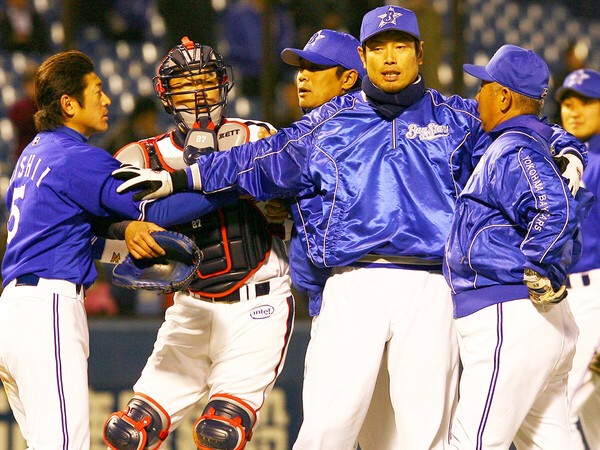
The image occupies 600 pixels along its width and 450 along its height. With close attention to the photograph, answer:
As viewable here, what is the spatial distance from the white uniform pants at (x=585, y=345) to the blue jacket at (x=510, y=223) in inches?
66.2

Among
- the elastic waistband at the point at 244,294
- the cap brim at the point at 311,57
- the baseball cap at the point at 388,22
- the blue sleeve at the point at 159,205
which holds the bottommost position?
the elastic waistband at the point at 244,294

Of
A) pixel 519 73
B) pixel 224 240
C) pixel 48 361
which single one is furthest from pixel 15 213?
pixel 519 73

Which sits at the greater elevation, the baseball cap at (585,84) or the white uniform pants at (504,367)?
the baseball cap at (585,84)

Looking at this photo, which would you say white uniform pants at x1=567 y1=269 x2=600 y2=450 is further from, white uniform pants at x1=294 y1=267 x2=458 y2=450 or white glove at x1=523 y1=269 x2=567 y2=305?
white glove at x1=523 y1=269 x2=567 y2=305

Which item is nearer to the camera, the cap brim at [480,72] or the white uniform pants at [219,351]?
the cap brim at [480,72]

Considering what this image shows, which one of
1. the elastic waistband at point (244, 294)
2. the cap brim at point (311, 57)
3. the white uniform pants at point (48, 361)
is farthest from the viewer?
the elastic waistband at point (244, 294)

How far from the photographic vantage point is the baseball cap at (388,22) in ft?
13.4

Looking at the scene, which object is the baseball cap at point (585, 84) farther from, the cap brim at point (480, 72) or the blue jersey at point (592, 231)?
the cap brim at point (480, 72)

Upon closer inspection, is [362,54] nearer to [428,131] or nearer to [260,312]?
[428,131]

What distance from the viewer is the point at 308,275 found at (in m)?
4.34

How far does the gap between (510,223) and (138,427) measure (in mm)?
1764

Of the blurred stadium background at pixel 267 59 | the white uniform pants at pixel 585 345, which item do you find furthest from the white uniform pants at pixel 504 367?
the blurred stadium background at pixel 267 59

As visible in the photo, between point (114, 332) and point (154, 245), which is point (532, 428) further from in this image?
point (114, 332)

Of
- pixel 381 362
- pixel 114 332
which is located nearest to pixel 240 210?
pixel 381 362
